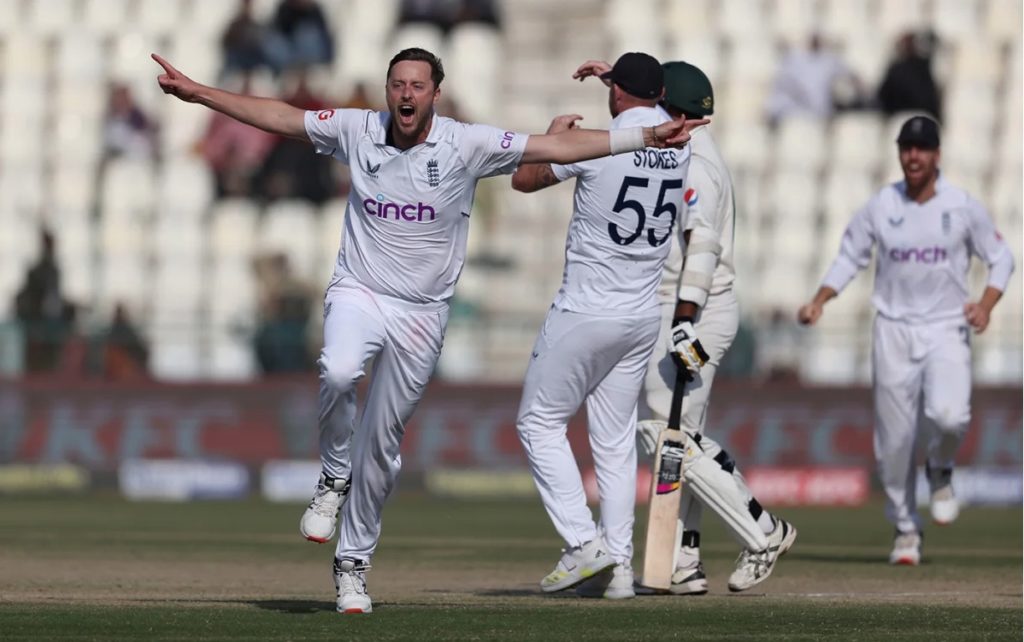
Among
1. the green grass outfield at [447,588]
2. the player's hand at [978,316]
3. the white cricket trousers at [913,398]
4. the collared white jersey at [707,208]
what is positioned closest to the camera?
the green grass outfield at [447,588]

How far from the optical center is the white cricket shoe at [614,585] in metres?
8.01

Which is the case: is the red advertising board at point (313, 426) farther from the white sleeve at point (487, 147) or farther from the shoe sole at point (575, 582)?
the white sleeve at point (487, 147)

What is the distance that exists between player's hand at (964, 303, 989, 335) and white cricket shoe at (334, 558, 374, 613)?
4.32 meters

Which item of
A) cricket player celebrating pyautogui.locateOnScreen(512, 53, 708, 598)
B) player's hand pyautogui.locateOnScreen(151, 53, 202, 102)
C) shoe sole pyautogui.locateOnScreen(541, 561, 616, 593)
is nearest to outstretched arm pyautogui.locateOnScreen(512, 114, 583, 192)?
cricket player celebrating pyautogui.locateOnScreen(512, 53, 708, 598)

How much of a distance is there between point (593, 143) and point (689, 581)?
7.51ft

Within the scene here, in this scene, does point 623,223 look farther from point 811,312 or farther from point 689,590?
point 811,312

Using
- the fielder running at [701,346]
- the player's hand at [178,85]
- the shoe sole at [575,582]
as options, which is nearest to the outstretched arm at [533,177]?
the fielder running at [701,346]

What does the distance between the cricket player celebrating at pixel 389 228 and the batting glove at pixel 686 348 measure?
50.5 inches

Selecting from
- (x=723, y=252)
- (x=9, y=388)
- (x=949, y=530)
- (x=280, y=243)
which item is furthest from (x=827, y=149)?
(x=723, y=252)

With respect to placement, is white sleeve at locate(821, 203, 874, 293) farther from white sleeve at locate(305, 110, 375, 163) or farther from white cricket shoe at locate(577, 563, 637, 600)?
white sleeve at locate(305, 110, 375, 163)

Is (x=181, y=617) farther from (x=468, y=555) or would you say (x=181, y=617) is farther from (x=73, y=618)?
(x=468, y=555)

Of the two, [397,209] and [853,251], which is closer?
[397,209]

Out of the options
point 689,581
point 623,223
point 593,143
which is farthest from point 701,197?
point 689,581

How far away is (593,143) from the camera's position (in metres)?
7.11
